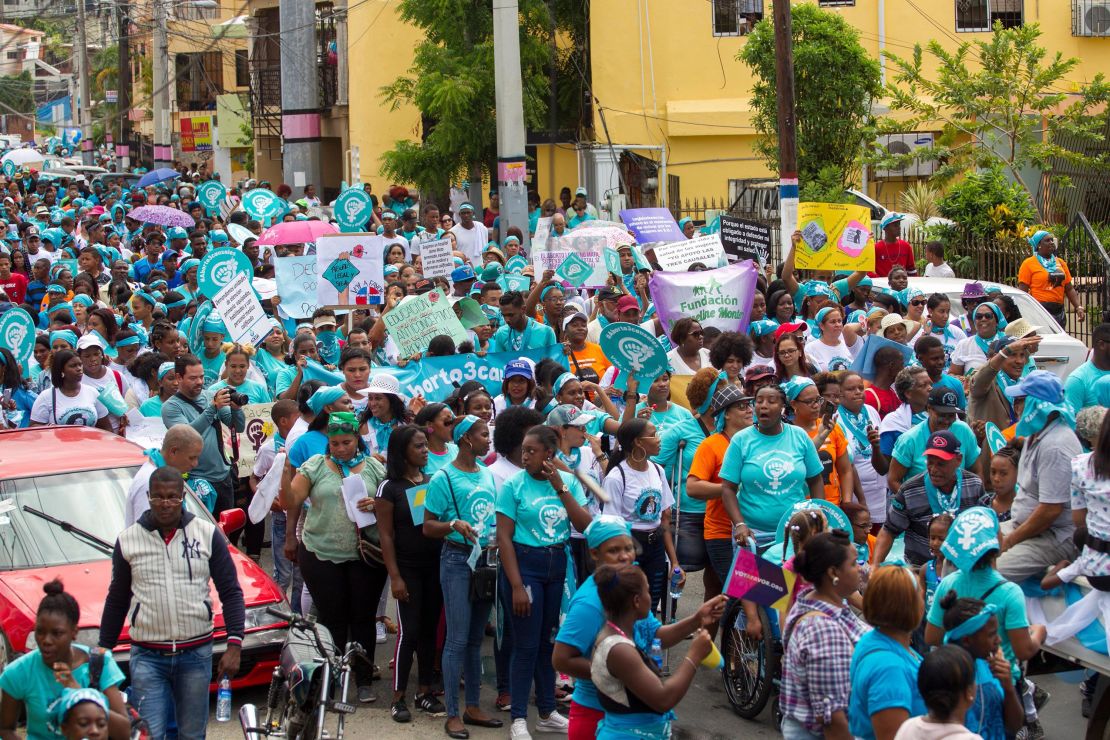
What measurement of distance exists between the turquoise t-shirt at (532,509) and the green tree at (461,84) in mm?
21128

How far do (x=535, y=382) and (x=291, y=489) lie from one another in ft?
7.33

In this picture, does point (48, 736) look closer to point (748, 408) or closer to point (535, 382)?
point (748, 408)

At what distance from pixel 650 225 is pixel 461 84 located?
442 inches

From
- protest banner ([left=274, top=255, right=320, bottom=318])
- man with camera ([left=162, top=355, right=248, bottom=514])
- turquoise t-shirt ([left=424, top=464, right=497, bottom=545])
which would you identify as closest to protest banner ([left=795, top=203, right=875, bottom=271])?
protest banner ([left=274, top=255, right=320, bottom=318])

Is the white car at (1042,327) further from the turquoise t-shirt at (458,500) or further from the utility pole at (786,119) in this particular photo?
the turquoise t-shirt at (458,500)

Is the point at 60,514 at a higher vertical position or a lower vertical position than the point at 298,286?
lower

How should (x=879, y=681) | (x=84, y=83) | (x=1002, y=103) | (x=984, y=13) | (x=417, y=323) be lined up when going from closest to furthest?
(x=879, y=681)
(x=417, y=323)
(x=1002, y=103)
(x=984, y=13)
(x=84, y=83)

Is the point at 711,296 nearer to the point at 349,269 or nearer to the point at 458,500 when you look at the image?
the point at 349,269

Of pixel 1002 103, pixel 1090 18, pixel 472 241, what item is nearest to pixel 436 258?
pixel 472 241

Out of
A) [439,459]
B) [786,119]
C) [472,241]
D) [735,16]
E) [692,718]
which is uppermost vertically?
[735,16]

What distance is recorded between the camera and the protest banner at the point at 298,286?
1494cm

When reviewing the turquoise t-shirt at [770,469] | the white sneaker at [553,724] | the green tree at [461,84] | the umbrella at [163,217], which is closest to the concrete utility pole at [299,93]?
the green tree at [461,84]

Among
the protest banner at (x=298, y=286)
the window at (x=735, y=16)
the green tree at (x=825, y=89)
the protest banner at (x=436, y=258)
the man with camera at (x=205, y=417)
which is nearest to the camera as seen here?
the man with camera at (x=205, y=417)

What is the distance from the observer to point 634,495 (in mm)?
8125
